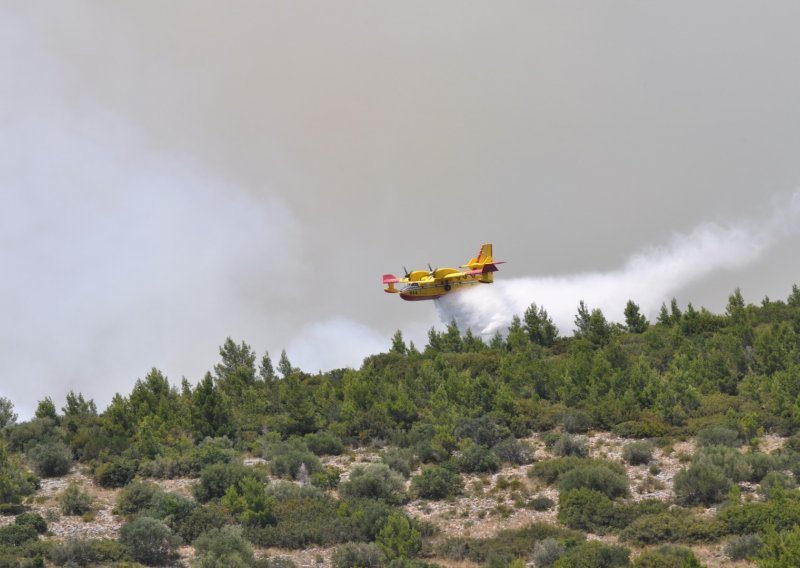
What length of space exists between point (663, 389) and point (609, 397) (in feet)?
10.8

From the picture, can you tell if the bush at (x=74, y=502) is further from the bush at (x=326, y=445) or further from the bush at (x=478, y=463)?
the bush at (x=478, y=463)

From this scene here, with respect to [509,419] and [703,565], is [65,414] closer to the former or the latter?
[509,419]

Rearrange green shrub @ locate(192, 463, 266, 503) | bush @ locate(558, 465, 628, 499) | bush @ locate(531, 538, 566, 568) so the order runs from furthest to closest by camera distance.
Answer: green shrub @ locate(192, 463, 266, 503) < bush @ locate(558, 465, 628, 499) < bush @ locate(531, 538, 566, 568)

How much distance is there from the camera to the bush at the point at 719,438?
179 feet

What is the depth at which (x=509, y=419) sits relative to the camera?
62.0 m

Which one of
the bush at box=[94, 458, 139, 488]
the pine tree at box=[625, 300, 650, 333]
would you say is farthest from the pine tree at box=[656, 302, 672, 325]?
the bush at box=[94, 458, 139, 488]

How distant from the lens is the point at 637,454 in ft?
175

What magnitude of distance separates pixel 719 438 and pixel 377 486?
18563 millimetres

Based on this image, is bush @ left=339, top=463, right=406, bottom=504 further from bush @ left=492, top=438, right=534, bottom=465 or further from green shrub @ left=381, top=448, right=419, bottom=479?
bush @ left=492, top=438, right=534, bottom=465

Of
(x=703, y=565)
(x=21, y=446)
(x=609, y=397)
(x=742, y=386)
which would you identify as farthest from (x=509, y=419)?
(x=21, y=446)

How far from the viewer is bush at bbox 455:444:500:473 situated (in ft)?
179

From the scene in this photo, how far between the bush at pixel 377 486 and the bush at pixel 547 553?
1058 centimetres

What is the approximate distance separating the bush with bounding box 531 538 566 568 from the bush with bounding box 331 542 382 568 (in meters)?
6.08

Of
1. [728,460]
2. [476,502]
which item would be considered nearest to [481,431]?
[476,502]
